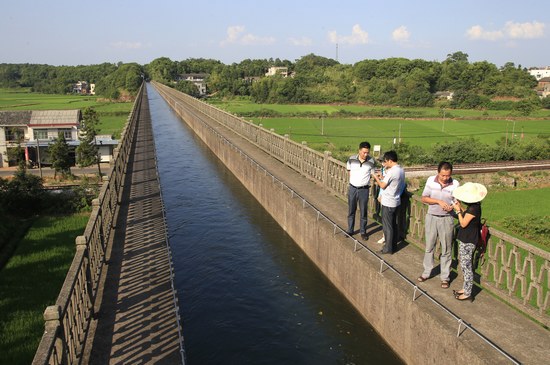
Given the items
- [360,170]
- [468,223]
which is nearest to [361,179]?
[360,170]

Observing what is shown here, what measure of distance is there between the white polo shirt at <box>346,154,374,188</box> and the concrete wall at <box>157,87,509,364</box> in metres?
1.34

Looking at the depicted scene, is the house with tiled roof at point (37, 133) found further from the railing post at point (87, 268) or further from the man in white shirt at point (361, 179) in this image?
the railing post at point (87, 268)

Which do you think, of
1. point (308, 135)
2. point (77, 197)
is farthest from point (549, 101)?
point (77, 197)

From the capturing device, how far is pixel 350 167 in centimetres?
944

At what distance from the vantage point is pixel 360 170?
30.3 feet

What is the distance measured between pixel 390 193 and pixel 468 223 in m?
1.94

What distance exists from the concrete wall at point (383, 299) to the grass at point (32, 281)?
684cm

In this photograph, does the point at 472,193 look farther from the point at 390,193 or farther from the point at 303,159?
the point at 303,159

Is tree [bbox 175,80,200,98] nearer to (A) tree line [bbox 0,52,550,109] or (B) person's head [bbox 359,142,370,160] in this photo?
(A) tree line [bbox 0,52,550,109]

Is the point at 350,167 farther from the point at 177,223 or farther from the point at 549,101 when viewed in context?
the point at 549,101

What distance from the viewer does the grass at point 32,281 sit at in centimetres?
967

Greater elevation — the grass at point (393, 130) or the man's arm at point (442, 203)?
the man's arm at point (442, 203)

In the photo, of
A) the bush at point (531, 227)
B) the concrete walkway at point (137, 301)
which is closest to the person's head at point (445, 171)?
the concrete walkway at point (137, 301)

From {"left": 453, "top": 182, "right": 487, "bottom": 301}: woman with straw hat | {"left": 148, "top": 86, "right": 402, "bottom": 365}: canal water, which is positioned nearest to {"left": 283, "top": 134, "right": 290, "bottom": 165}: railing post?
{"left": 148, "top": 86, "right": 402, "bottom": 365}: canal water
